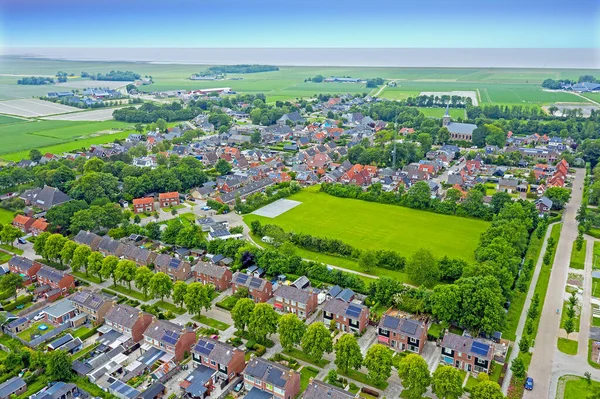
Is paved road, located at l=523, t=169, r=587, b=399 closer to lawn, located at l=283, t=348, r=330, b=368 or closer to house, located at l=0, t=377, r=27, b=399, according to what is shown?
lawn, located at l=283, t=348, r=330, b=368

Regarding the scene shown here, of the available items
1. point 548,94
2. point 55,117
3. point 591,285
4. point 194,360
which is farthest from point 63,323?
point 548,94

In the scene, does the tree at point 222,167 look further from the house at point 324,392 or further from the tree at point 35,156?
the house at point 324,392

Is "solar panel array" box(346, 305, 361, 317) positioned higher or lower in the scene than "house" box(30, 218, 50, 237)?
lower

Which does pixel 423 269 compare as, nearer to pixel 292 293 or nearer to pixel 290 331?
pixel 292 293

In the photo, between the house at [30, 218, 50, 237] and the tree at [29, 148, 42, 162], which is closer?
the house at [30, 218, 50, 237]

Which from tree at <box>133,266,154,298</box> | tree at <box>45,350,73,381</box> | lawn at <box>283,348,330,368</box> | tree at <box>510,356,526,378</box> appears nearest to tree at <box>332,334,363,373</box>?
lawn at <box>283,348,330,368</box>
